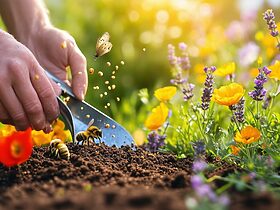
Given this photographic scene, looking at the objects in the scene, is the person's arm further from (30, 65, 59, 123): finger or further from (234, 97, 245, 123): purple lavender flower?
(234, 97, 245, 123): purple lavender flower

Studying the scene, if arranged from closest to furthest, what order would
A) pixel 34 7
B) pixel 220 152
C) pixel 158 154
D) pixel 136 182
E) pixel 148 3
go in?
pixel 136 182 < pixel 220 152 < pixel 158 154 < pixel 34 7 < pixel 148 3

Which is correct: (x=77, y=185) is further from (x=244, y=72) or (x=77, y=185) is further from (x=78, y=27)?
(x=78, y=27)

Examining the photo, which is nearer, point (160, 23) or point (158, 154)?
point (158, 154)

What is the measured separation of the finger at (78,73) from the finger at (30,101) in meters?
0.36

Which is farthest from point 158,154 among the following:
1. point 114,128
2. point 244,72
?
point 244,72

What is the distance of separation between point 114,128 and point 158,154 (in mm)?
252

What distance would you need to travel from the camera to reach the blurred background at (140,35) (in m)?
5.17

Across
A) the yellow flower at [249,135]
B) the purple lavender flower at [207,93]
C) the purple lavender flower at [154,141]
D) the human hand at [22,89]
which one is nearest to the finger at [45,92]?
the human hand at [22,89]

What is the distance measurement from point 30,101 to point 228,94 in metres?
0.79

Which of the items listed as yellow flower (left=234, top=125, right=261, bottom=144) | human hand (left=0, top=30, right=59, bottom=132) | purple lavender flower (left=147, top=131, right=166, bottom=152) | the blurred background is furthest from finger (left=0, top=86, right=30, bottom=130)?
the blurred background

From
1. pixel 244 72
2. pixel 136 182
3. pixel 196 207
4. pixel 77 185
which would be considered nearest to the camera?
pixel 196 207

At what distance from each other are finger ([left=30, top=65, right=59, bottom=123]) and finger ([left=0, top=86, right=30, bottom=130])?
0.29ft

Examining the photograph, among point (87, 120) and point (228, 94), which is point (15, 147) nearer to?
point (87, 120)

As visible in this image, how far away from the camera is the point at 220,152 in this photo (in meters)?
2.33
